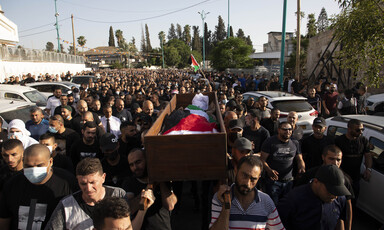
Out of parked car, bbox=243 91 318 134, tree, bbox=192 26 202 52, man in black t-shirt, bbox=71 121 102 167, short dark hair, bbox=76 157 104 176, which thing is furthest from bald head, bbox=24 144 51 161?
tree, bbox=192 26 202 52

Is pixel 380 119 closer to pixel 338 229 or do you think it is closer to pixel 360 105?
pixel 338 229

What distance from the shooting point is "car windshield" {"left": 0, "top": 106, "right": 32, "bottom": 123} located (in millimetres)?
6054

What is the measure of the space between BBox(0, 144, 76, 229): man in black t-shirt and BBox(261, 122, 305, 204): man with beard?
270cm

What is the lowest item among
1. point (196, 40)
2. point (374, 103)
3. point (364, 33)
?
point (374, 103)

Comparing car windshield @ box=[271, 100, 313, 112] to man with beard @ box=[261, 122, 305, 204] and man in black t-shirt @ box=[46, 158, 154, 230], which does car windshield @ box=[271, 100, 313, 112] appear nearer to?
man with beard @ box=[261, 122, 305, 204]

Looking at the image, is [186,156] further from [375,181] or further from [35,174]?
[375,181]

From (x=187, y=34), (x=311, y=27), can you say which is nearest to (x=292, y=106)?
(x=311, y=27)

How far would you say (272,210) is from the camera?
237 cm

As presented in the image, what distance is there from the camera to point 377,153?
3.97 m

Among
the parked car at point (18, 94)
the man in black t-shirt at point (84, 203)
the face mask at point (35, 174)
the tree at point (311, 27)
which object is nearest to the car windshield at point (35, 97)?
the parked car at point (18, 94)

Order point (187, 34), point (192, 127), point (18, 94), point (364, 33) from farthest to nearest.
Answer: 1. point (187, 34)
2. point (18, 94)
3. point (364, 33)
4. point (192, 127)

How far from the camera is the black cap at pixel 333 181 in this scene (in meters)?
2.42

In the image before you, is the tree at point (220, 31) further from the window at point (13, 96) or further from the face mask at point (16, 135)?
the face mask at point (16, 135)

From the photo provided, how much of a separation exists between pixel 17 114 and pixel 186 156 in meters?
5.82
